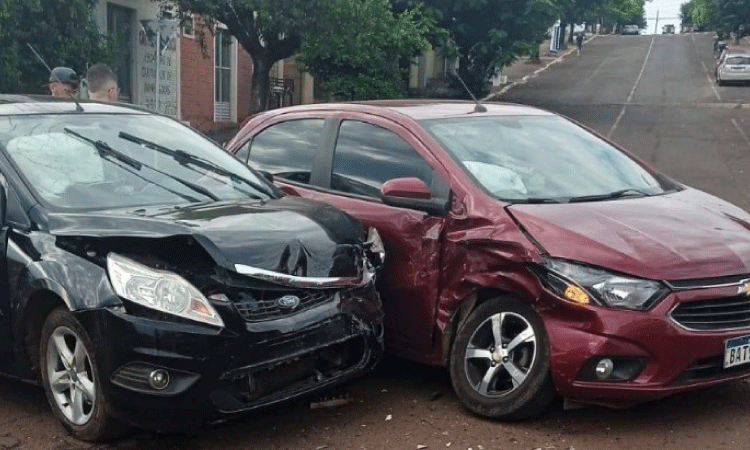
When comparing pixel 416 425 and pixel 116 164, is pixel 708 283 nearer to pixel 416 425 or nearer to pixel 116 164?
pixel 416 425

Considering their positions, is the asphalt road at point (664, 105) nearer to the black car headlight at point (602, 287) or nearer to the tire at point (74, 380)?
the black car headlight at point (602, 287)

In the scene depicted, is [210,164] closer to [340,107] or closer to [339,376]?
[340,107]

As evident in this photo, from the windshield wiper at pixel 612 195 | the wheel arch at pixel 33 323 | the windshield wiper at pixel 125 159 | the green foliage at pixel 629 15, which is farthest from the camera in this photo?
the green foliage at pixel 629 15

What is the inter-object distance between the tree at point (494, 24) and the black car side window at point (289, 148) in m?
22.7

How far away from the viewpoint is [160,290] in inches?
161

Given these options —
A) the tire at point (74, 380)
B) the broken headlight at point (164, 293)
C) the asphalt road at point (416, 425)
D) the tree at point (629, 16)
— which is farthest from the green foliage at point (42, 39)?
the tree at point (629, 16)

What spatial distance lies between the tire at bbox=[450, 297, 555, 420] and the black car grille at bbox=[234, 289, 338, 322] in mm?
873

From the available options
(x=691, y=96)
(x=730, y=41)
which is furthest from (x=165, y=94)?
(x=730, y=41)

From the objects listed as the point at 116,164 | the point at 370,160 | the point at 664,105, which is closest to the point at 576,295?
the point at 370,160

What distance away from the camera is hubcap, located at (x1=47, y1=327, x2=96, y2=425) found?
4297mm

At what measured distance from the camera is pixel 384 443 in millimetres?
4488

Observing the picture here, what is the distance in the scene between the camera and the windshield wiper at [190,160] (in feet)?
17.7

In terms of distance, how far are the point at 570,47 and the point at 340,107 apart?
69415mm

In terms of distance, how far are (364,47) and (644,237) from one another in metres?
17.4
